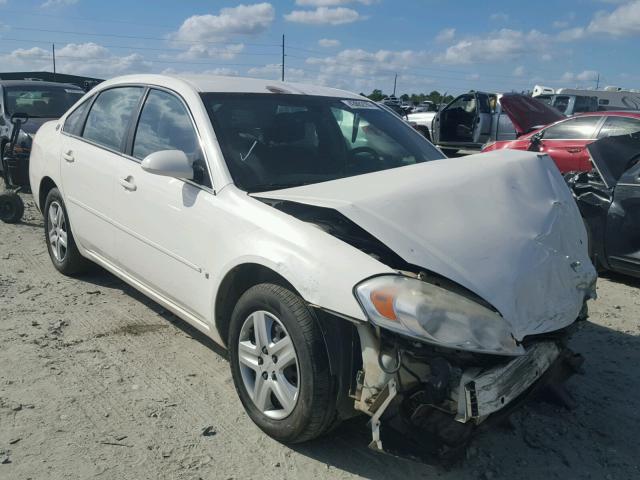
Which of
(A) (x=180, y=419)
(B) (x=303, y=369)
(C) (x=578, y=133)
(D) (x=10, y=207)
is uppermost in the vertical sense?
(C) (x=578, y=133)

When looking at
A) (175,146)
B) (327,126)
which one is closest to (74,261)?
(175,146)

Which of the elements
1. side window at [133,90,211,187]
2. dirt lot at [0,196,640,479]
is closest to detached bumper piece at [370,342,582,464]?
dirt lot at [0,196,640,479]

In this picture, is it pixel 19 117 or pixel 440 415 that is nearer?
pixel 440 415

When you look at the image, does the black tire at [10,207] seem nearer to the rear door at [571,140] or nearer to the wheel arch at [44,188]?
the wheel arch at [44,188]

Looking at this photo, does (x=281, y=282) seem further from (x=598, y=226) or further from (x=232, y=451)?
(x=598, y=226)

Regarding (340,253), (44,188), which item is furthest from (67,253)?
(340,253)

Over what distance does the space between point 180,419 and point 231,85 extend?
2133 mm

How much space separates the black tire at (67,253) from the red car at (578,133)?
6.85 meters

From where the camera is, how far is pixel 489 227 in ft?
9.04

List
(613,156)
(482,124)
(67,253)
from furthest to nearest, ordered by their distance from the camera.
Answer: (482,124)
(613,156)
(67,253)

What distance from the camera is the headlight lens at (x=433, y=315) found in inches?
90.0

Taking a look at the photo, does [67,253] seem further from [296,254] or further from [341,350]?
[341,350]

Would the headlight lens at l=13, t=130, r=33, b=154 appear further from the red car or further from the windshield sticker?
the red car

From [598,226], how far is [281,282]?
380cm
